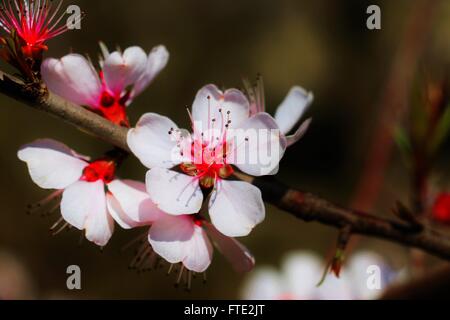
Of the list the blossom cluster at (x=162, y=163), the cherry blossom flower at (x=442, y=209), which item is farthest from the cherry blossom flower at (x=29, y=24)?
the cherry blossom flower at (x=442, y=209)

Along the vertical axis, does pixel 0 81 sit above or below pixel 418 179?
above

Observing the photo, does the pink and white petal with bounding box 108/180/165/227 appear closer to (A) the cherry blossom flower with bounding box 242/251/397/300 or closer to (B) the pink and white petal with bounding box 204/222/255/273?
(B) the pink and white petal with bounding box 204/222/255/273

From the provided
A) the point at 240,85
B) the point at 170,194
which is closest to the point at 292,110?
the point at 170,194

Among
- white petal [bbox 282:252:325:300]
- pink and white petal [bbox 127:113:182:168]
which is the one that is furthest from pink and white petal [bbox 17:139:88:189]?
white petal [bbox 282:252:325:300]
